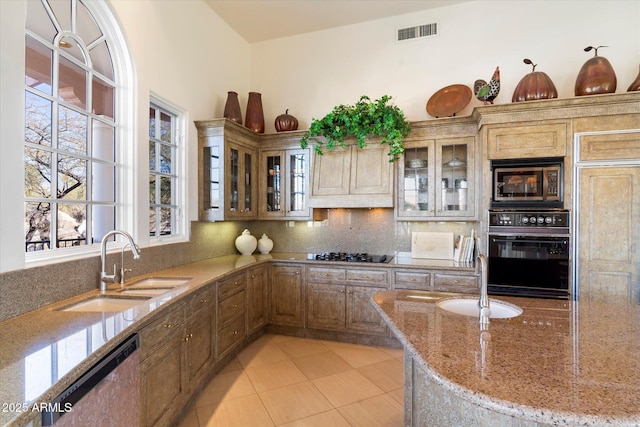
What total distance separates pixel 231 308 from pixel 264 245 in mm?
1246

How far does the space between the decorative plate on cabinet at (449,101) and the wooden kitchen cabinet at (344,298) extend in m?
1.87

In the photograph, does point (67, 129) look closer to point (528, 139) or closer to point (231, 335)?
point (231, 335)

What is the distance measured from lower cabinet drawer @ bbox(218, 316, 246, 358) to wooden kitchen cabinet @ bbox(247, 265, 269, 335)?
148 millimetres

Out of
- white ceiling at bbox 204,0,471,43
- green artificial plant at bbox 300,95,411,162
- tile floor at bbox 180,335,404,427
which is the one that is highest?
white ceiling at bbox 204,0,471,43

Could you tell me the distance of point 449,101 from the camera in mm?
3668

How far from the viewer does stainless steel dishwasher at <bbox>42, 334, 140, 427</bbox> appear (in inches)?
44.6

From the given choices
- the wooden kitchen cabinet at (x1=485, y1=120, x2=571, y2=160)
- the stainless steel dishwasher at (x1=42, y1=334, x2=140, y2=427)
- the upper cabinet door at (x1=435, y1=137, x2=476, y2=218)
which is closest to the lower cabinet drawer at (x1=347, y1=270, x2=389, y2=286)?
the upper cabinet door at (x1=435, y1=137, x2=476, y2=218)

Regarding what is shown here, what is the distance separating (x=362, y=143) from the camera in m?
3.61

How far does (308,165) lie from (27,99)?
258cm

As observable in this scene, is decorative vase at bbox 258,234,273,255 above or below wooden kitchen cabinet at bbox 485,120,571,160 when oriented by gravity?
below

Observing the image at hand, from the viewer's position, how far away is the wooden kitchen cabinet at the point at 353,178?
365cm

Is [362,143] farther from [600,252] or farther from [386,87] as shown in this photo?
[600,252]

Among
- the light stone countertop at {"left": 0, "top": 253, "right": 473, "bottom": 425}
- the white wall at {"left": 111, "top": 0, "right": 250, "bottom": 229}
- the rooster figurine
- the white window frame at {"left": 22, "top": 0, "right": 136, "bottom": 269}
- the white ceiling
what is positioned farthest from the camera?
the white ceiling

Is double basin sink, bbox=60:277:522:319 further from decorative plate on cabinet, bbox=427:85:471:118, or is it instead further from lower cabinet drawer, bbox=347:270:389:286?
decorative plate on cabinet, bbox=427:85:471:118
